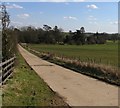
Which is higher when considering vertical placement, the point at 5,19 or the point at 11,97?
the point at 5,19

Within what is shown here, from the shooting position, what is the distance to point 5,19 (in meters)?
19.6

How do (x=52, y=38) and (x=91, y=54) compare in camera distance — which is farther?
(x=52, y=38)

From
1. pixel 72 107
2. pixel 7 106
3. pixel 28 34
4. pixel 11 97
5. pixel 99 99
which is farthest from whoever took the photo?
pixel 28 34

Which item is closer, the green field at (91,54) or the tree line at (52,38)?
the green field at (91,54)

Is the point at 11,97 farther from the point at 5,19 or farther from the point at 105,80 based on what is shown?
the point at 5,19

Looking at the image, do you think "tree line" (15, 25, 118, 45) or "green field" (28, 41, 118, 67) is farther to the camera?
"tree line" (15, 25, 118, 45)

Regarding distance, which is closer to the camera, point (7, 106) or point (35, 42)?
point (7, 106)

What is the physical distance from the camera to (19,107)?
852cm

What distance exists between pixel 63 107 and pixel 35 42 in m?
147

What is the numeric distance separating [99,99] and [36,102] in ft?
8.11

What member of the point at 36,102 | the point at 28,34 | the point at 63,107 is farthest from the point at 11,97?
the point at 28,34

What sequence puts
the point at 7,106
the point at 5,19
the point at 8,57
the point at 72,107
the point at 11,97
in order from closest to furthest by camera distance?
1. the point at 7,106
2. the point at 72,107
3. the point at 11,97
4. the point at 8,57
5. the point at 5,19

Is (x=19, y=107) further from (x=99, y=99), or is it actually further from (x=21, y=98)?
(x=99, y=99)

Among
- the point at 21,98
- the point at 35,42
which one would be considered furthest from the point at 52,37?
the point at 21,98
